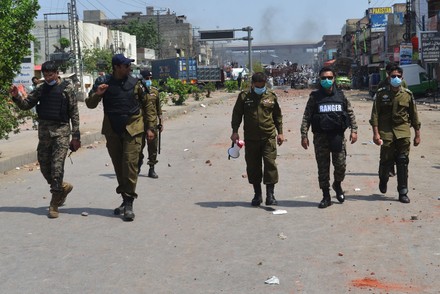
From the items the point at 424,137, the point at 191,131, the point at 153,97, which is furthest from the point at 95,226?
the point at 191,131

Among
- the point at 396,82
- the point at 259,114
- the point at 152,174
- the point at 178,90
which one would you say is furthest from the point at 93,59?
the point at 396,82

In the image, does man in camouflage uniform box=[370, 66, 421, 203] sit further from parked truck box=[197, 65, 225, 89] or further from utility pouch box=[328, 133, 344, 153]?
parked truck box=[197, 65, 225, 89]

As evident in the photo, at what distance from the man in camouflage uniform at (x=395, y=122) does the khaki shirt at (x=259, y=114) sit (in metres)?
1.27

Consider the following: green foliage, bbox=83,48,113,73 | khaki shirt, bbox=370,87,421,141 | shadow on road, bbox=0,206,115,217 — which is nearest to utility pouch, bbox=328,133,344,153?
khaki shirt, bbox=370,87,421,141

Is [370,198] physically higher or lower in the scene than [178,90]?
lower

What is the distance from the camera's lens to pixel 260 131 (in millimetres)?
9234

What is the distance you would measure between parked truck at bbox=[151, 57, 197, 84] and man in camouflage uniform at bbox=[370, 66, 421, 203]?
57.8 meters

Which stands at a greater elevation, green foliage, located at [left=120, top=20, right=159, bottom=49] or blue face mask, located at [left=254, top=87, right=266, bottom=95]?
green foliage, located at [left=120, top=20, right=159, bottom=49]

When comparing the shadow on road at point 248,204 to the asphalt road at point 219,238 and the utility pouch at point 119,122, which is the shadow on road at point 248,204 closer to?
the asphalt road at point 219,238

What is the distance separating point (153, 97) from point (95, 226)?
4673 millimetres

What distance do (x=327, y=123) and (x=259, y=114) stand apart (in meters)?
0.82

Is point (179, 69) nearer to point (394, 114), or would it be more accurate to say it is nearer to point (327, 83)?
point (394, 114)

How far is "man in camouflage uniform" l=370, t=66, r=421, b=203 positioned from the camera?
948cm

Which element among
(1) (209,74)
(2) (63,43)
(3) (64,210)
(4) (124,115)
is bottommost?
(3) (64,210)
